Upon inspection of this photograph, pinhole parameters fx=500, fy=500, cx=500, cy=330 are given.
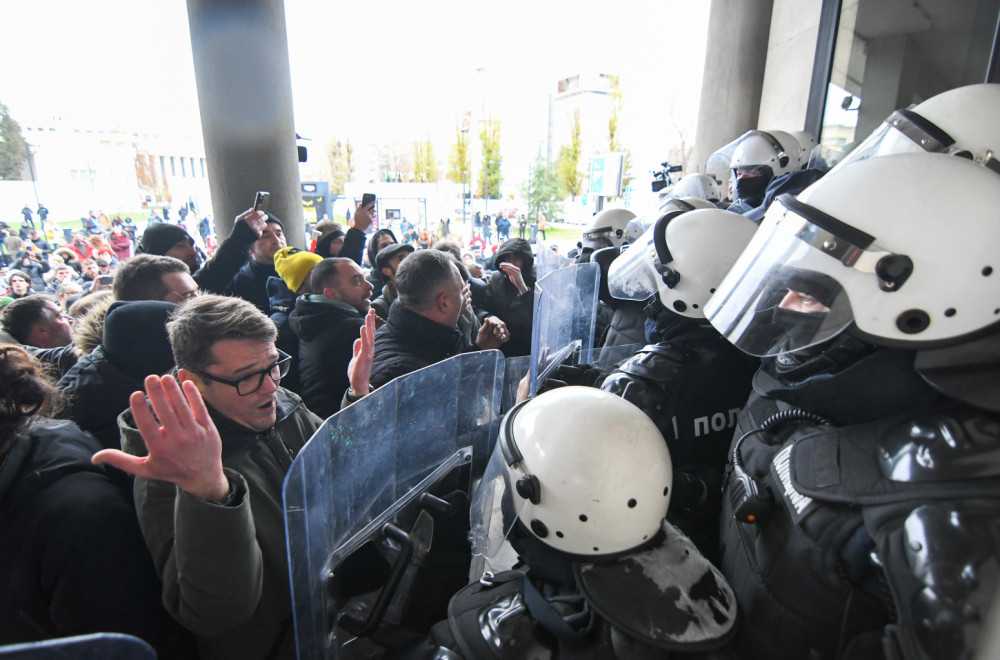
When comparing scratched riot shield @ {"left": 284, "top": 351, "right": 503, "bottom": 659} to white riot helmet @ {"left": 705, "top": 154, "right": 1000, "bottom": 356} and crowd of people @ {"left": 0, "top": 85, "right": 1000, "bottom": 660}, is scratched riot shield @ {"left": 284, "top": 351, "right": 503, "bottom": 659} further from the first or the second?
white riot helmet @ {"left": 705, "top": 154, "right": 1000, "bottom": 356}

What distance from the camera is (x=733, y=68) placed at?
7188 millimetres

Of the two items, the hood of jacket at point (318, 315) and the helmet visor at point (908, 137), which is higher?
the helmet visor at point (908, 137)

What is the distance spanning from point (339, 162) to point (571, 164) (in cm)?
648

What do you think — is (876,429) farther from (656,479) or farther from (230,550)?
(230,550)

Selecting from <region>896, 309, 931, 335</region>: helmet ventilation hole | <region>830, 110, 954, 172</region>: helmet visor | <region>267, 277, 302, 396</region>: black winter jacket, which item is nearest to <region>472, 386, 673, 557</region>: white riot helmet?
<region>896, 309, 931, 335</region>: helmet ventilation hole

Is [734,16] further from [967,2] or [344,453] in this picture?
[344,453]

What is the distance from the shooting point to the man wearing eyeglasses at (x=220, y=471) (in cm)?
96

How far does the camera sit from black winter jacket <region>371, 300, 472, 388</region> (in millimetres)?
2227

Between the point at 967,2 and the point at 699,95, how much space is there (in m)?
4.05

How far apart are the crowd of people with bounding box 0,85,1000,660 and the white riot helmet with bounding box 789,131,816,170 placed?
345 centimetres

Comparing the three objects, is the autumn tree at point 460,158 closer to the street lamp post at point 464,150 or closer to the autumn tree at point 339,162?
the street lamp post at point 464,150

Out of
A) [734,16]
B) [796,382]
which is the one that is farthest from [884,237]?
[734,16]

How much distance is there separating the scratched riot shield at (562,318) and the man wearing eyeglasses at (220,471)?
36.2 inches

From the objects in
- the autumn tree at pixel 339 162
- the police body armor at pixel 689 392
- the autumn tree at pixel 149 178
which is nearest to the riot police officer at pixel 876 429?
the police body armor at pixel 689 392
